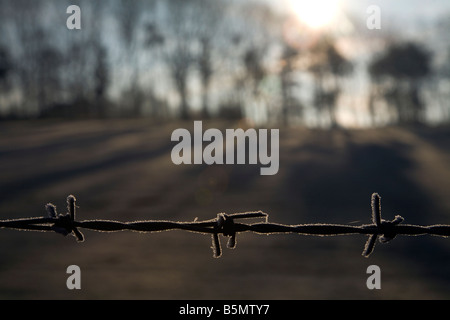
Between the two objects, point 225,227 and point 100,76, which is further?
point 100,76

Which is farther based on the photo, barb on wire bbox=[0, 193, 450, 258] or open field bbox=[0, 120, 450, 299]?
open field bbox=[0, 120, 450, 299]

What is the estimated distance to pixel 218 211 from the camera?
8.20 m

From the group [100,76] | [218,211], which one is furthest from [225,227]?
[100,76]

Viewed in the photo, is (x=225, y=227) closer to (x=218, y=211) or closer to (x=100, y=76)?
(x=218, y=211)

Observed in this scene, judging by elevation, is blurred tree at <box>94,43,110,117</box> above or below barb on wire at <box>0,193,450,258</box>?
above

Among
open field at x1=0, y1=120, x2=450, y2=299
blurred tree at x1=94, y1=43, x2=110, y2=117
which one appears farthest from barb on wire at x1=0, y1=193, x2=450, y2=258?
blurred tree at x1=94, y1=43, x2=110, y2=117

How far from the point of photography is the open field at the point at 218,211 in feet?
15.3

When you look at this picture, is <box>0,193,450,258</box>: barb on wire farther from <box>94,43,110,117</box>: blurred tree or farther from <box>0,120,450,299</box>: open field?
<box>94,43,110,117</box>: blurred tree

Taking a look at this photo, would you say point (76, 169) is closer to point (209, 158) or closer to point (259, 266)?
point (209, 158)

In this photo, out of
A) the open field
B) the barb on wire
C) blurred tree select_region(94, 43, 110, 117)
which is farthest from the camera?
blurred tree select_region(94, 43, 110, 117)

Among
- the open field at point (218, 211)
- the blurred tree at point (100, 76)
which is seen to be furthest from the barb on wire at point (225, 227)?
the blurred tree at point (100, 76)

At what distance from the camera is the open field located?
4668mm

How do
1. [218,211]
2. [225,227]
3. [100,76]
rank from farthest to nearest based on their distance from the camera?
[100,76]
[218,211]
[225,227]

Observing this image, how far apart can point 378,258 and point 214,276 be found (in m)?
1.77
